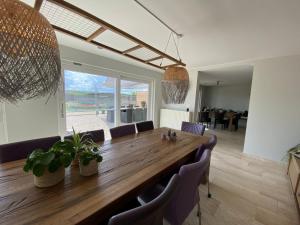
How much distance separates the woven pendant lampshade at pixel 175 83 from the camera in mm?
1808

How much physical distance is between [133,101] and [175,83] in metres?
2.65

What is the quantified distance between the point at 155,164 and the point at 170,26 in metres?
1.75

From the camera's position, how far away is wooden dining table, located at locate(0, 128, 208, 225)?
717 mm

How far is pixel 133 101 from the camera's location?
172 inches

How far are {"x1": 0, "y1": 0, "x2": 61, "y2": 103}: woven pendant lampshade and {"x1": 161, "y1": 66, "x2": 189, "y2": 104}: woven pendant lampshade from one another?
4.17 feet

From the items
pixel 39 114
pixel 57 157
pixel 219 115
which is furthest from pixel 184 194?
pixel 219 115

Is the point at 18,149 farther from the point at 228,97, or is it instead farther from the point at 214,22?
the point at 228,97

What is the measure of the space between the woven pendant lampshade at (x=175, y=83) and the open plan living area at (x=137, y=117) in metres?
0.01

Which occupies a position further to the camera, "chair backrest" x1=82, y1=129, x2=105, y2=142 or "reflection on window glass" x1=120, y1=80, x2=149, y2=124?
"reflection on window glass" x1=120, y1=80, x2=149, y2=124

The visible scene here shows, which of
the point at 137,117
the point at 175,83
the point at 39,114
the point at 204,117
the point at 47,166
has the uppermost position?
the point at 175,83

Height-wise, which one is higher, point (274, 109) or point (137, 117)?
point (274, 109)

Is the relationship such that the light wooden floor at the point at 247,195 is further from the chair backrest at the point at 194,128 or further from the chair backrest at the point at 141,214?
the chair backrest at the point at 141,214

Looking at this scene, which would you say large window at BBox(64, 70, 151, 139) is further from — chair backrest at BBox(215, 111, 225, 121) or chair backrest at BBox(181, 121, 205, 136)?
chair backrest at BBox(215, 111, 225, 121)

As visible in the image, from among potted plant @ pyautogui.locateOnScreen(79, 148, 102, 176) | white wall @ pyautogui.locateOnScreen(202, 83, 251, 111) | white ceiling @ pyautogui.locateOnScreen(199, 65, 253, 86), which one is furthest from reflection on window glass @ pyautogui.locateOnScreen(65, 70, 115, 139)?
white wall @ pyautogui.locateOnScreen(202, 83, 251, 111)
